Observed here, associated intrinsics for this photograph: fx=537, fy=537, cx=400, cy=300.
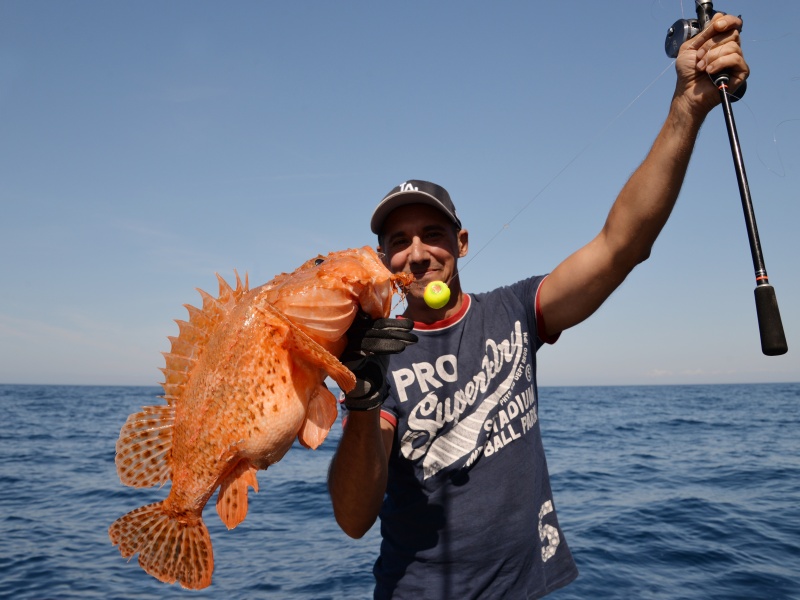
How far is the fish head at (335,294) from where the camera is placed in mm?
2297

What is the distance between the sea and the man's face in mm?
3260

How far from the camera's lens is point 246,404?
7.47 ft

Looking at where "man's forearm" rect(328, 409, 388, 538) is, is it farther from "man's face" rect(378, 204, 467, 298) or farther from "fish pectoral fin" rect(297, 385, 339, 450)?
"man's face" rect(378, 204, 467, 298)

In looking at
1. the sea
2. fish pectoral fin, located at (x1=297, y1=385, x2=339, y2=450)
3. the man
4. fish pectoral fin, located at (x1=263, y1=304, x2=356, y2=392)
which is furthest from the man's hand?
the sea

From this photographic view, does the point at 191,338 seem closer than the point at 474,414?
Yes

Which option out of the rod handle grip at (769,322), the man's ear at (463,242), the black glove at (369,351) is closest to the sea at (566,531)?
the black glove at (369,351)

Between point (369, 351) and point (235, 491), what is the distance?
84 cm

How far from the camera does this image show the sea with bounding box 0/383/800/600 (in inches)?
287

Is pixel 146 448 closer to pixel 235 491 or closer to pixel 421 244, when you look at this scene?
pixel 235 491

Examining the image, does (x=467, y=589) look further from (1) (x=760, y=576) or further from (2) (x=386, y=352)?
(1) (x=760, y=576)

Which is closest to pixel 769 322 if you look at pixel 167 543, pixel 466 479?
pixel 466 479

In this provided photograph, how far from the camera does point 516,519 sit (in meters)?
3.12

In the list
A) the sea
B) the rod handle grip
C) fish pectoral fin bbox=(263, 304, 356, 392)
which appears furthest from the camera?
the sea

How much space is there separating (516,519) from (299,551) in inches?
271
